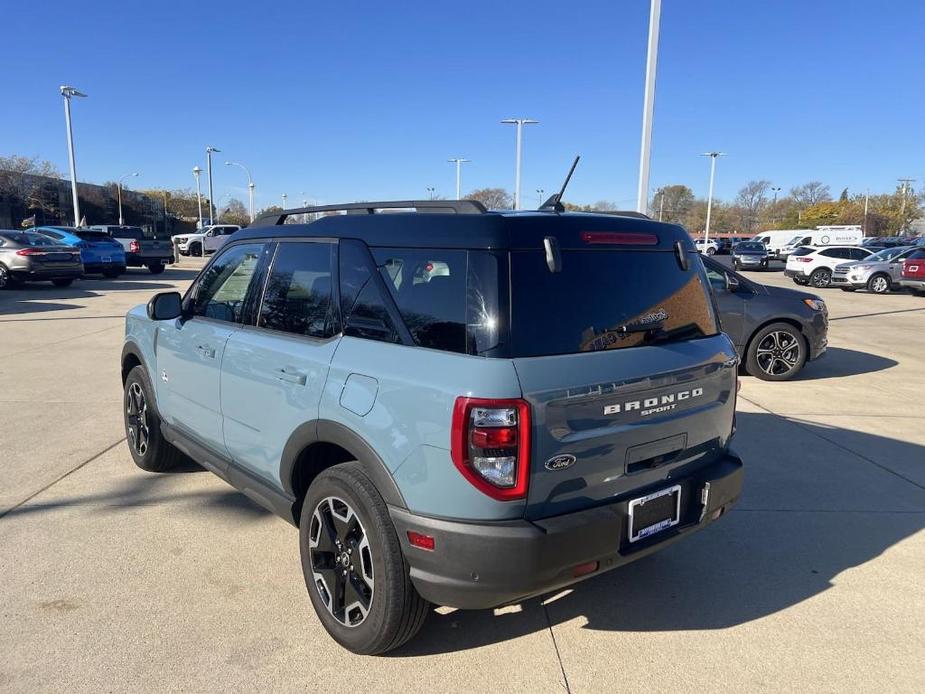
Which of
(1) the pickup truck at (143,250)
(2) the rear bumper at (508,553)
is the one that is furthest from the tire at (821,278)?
(2) the rear bumper at (508,553)

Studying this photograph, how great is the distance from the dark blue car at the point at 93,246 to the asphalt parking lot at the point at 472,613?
1721 centimetres

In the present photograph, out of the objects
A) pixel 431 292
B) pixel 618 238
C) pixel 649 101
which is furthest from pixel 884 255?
pixel 431 292

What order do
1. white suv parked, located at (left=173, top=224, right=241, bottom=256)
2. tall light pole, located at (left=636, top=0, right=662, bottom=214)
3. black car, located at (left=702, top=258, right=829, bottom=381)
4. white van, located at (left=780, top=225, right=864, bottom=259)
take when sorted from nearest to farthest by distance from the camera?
black car, located at (left=702, top=258, right=829, bottom=381)
tall light pole, located at (left=636, top=0, right=662, bottom=214)
white suv parked, located at (left=173, top=224, right=241, bottom=256)
white van, located at (left=780, top=225, right=864, bottom=259)

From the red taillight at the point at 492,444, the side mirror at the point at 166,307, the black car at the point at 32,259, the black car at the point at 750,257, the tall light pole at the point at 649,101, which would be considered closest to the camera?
the red taillight at the point at 492,444

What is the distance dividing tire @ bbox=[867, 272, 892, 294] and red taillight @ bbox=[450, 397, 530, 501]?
2508cm

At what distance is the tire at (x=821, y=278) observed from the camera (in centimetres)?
2523

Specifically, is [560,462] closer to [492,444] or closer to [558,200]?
[492,444]

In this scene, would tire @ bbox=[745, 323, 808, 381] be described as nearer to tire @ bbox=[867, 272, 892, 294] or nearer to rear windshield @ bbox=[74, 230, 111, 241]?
tire @ bbox=[867, 272, 892, 294]

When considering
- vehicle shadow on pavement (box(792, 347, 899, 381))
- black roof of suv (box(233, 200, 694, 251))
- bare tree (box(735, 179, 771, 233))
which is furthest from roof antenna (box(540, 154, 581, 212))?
bare tree (box(735, 179, 771, 233))

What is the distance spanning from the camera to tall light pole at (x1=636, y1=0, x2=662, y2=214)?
36.8 feet

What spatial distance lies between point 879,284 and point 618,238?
24677 millimetres

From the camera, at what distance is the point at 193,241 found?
38.0 metres

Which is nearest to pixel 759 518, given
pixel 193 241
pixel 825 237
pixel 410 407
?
pixel 410 407

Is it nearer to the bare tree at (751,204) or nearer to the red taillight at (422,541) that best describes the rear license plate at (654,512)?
the red taillight at (422,541)
